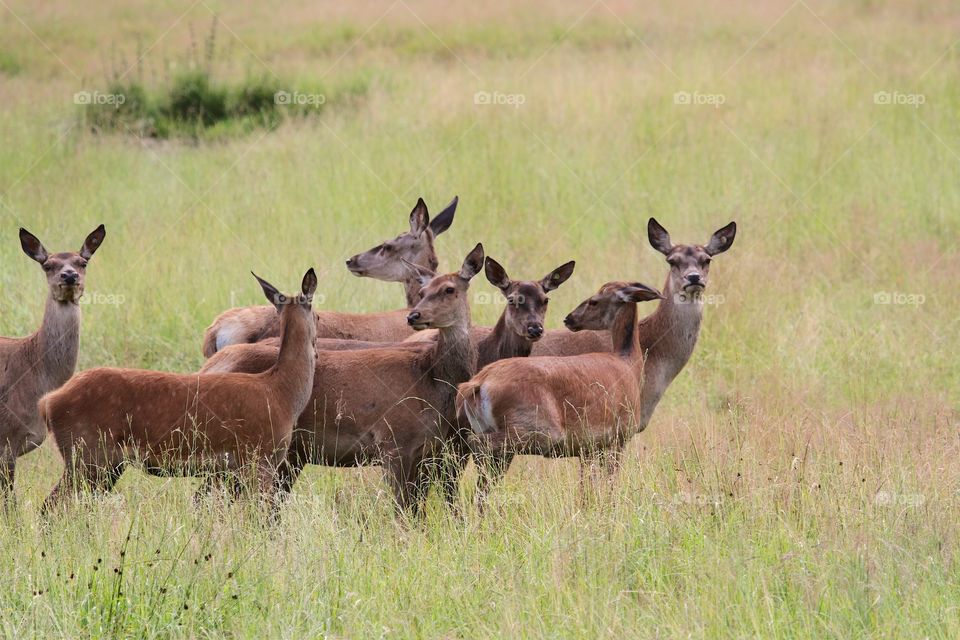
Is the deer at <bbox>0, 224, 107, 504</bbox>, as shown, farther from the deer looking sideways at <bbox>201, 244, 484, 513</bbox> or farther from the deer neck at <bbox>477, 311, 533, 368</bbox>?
the deer neck at <bbox>477, 311, 533, 368</bbox>

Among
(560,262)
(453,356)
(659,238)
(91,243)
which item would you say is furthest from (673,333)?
(560,262)

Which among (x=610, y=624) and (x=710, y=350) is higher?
(x=710, y=350)

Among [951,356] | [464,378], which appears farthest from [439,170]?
[464,378]

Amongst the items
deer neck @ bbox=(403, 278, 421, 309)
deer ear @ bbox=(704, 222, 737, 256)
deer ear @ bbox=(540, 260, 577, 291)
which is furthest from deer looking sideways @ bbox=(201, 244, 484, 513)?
deer neck @ bbox=(403, 278, 421, 309)

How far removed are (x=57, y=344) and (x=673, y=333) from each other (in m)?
3.80

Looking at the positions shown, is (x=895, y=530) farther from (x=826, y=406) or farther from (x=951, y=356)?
(x=951, y=356)

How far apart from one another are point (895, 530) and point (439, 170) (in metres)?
10.3

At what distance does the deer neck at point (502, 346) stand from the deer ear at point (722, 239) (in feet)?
5.14

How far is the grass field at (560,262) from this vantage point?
19.3 ft

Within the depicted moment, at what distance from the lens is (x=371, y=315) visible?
32.6ft

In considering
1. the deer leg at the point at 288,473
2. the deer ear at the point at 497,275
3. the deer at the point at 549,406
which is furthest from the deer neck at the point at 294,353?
the deer ear at the point at 497,275

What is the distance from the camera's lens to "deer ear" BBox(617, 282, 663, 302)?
8.43 m

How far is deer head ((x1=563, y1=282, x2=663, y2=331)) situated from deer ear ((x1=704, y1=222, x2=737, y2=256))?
1116 millimetres

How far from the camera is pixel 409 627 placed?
18.5 ft
